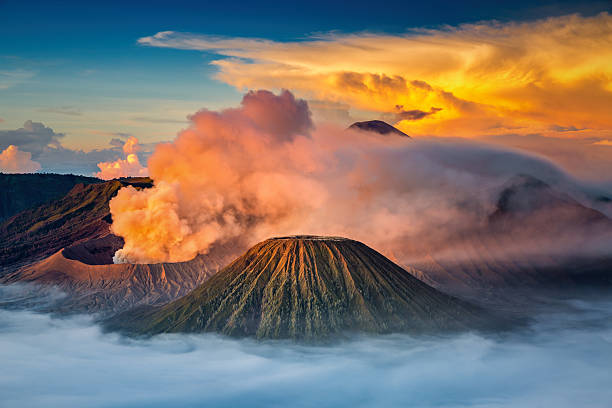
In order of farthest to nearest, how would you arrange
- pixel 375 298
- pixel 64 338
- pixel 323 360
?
pixel 64 338, pixel 375 298, pixel 323 360

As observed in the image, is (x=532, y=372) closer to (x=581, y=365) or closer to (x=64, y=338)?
(x=581, y=365)

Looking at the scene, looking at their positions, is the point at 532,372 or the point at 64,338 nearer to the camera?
the point at 532,372

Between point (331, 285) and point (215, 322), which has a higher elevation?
point (331, 285)

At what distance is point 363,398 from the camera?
17162 centimetres

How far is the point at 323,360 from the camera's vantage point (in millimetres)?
169000

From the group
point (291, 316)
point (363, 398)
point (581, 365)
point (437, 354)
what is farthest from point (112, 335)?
point (581, 365)

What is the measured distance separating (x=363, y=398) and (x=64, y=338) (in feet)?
293

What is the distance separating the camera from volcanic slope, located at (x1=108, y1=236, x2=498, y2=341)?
17412cm

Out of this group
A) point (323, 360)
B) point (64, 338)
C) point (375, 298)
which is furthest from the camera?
point (64, 338)

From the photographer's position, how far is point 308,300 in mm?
176500

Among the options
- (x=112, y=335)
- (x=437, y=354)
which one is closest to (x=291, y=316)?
(x=437, y=354)

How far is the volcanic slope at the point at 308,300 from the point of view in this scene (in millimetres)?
174125

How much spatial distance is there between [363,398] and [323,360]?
14.7 metres

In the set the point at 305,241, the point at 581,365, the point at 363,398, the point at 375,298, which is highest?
the point at 305,241
